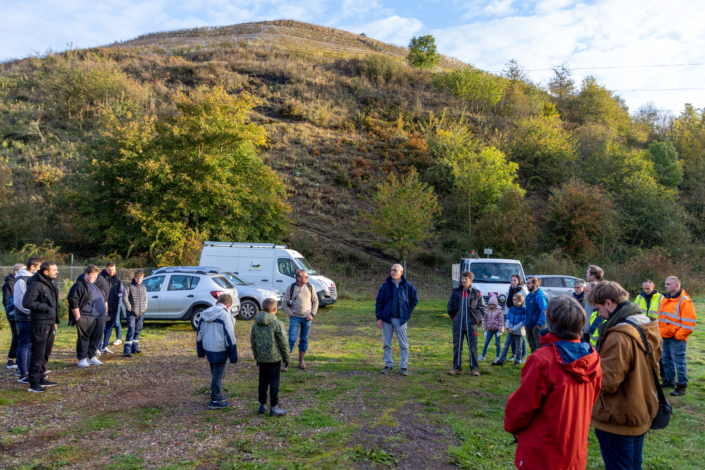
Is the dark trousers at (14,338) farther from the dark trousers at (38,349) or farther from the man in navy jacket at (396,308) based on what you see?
the man in navy jacket at (396,308)

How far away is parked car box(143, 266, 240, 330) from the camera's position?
489 inches

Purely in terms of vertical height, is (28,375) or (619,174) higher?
(619,174)

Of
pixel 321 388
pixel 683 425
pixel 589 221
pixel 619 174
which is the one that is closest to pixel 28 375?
pixel 321 388

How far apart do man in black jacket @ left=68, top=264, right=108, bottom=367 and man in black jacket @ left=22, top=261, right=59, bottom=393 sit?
88cm

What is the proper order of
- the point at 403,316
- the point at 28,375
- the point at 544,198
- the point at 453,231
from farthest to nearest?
the point at 544,198 < the point at 453,231 < the point at 403,316 < the point at 28,375

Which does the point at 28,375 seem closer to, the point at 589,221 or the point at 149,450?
the point at 149,450

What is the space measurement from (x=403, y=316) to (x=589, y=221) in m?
21.8

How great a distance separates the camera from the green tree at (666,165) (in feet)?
113

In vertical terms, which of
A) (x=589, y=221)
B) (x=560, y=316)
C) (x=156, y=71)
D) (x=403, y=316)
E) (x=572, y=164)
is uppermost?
(x=156, y=71)

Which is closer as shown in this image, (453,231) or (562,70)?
(453,231)

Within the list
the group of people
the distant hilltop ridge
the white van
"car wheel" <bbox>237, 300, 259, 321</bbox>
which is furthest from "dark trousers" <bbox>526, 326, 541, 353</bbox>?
the distant hilltop ridge

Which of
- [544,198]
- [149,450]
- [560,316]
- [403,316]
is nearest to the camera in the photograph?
[560,316]

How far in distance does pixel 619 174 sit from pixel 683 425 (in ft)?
97.7

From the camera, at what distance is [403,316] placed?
7746 mm
